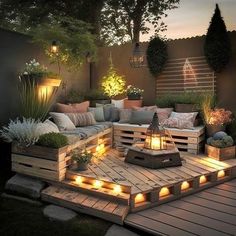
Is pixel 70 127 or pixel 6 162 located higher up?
pixel 70 127

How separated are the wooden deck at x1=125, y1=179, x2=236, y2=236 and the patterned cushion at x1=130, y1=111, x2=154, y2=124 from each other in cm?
239

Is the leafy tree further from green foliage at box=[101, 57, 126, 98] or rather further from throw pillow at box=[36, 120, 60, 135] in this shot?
throw pillow at box=[36, 120, 60, 135]

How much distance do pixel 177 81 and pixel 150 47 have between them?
3.87 feet

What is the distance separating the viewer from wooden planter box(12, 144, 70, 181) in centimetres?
421

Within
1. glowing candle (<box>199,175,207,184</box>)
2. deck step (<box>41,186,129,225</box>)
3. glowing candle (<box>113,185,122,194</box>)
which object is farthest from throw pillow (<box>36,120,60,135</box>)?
glowing candle (<box>199,175,207,184</box>)

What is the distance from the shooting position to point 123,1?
12.6 m

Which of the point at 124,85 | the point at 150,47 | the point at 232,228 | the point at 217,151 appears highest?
the point at 150,47

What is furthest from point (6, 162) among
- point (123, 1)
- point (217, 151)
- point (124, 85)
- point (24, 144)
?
point (123, 1)

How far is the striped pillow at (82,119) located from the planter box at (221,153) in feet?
7.83

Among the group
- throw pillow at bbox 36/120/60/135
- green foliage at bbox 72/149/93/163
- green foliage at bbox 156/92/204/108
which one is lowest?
green foliage at bbox 72/149/93/163

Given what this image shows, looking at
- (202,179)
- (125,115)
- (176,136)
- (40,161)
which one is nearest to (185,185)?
(202,179)

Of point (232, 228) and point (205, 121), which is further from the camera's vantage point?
point (205, 121)

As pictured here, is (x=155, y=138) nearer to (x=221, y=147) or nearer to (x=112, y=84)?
(x=221, y=147)

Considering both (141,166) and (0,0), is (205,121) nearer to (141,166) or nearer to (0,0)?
(141,166)
